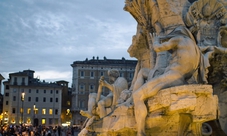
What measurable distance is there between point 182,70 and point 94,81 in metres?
65.1

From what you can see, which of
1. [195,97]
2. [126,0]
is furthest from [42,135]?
[195,97]

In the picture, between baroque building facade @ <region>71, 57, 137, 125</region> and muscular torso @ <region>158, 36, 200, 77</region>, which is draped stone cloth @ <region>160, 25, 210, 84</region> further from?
baroque building facade @ <region>71, 57, 137, 125</region>

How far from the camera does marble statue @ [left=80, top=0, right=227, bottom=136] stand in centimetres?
751

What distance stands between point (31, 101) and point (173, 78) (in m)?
71.5

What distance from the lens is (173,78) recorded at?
772 centimetres

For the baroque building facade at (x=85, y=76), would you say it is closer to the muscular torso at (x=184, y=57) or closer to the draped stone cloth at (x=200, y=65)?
the draped stone cloth at (x=200, y=65)

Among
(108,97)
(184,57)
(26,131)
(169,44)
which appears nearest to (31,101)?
(26,131)

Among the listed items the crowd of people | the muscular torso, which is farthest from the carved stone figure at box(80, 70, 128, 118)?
the crowd of people

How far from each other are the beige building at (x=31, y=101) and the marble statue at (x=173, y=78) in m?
66.0

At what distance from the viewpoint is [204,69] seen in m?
8.15

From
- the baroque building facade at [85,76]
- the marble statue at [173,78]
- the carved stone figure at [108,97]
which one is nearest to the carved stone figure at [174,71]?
the marble statue at [173,78]

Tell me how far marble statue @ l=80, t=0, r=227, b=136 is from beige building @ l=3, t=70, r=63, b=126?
216ft

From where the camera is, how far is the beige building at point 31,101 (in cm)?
7500

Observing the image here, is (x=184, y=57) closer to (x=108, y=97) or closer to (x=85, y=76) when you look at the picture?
(x=108, y=97)
